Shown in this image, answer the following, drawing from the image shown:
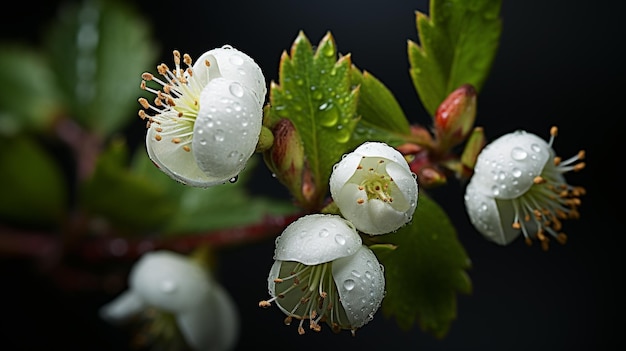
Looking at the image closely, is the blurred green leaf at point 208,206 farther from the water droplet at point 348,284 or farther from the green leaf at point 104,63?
the water droplet at point 348,284

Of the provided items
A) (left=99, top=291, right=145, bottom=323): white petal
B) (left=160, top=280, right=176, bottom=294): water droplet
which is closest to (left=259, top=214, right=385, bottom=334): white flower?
(left=160, top=280, right=176, bottom=294): water droplet

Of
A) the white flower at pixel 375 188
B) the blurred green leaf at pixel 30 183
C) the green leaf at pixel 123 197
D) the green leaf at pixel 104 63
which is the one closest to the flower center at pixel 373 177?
the white flower at pixel 375 188

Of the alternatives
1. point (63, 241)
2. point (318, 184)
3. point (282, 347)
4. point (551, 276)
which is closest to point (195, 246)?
point (63, 241)

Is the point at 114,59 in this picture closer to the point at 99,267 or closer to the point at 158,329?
the point at 99,267

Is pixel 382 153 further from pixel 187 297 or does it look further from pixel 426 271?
pixel 187 297

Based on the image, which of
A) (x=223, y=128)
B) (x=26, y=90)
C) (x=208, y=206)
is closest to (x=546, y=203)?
(x=223, y=128)

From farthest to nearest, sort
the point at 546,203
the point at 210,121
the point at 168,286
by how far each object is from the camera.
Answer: the point at 168,286 → the point at 546,203 → the point at 210,121

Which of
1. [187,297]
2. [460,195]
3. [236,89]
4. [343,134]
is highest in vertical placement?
[236,89]
